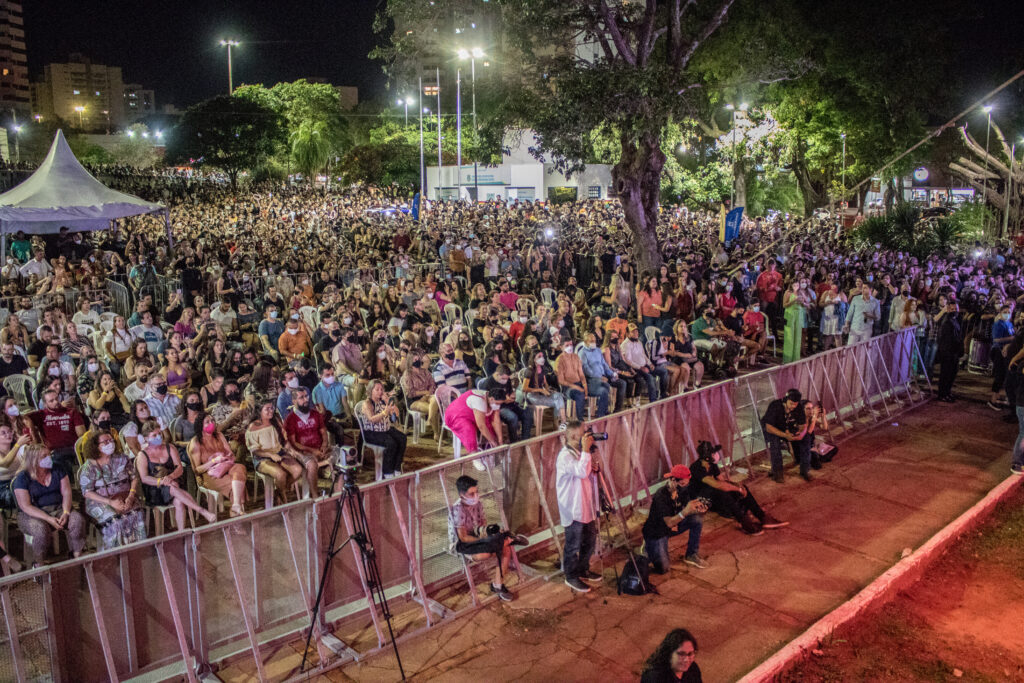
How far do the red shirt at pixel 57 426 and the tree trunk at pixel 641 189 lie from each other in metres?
13.3

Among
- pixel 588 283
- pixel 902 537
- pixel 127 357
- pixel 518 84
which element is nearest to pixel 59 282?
pixel 127 357

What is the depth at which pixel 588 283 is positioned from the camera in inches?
805

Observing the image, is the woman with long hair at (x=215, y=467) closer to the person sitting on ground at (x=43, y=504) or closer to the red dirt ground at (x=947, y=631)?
the person sitting on ground at (x=43, y=504)

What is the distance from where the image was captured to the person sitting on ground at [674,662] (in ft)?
15.8

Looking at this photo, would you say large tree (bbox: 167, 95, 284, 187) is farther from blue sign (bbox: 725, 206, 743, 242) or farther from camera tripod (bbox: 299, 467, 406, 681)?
camera tripod (bbox: 299, 467, 406, 681)

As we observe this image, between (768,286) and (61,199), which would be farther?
(61,199)

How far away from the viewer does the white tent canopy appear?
16484mm

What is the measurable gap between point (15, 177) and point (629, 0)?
23833 mm

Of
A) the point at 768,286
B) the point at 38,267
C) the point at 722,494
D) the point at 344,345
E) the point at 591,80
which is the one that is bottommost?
the point at 722,494

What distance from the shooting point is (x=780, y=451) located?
32.5ft

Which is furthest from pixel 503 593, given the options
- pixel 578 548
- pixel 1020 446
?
pixel 1020 446

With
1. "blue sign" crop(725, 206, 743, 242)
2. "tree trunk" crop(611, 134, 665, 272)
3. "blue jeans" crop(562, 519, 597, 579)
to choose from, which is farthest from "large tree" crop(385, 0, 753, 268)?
"blue jeans" crop(562, 519, 597, 579)

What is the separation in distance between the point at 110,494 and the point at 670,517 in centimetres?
482

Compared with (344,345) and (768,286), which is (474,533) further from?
(768,286)
